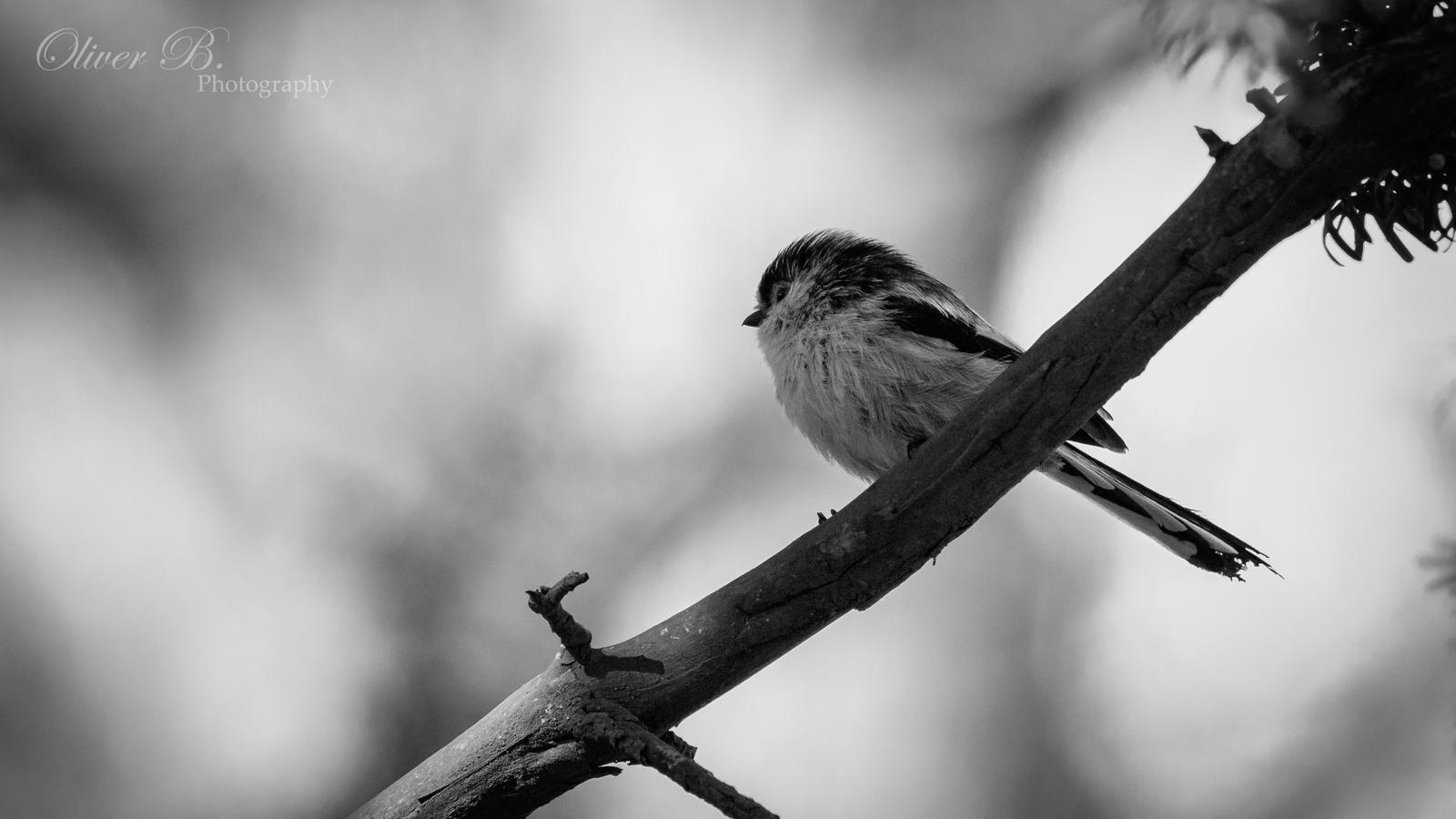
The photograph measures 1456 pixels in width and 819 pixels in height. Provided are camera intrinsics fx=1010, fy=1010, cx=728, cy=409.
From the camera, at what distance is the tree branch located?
6.28ft

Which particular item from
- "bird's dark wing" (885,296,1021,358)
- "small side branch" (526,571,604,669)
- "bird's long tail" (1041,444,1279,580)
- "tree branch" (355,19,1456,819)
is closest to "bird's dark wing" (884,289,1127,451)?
"bird's dark wing" (885,296,1021,358)

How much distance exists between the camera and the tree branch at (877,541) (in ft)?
6.28

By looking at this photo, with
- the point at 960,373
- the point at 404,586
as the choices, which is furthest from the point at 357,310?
the point at 960,373

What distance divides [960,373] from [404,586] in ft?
10.8

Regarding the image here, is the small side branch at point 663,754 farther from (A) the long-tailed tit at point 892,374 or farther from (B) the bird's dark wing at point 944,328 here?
(B) the bird's dark wing at point 944,328

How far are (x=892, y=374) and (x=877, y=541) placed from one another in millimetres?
984

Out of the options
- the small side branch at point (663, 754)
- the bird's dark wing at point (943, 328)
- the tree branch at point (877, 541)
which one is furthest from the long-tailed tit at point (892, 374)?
the small side branch at point (663, 754)

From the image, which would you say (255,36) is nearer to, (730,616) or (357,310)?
(357,310)

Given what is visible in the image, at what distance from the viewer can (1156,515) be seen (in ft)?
9.61

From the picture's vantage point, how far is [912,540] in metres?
2.31

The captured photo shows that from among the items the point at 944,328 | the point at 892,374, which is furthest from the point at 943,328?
the point at 892,374

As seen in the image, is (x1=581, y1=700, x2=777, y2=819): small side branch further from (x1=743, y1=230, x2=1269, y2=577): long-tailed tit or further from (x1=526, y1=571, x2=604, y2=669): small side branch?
(x1=743, y1=230, x2=1269, y2=577): long-tailed tit

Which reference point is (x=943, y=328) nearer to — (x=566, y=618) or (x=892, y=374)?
(x=892, y=374)

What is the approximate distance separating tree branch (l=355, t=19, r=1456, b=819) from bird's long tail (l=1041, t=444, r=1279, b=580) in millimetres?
757
